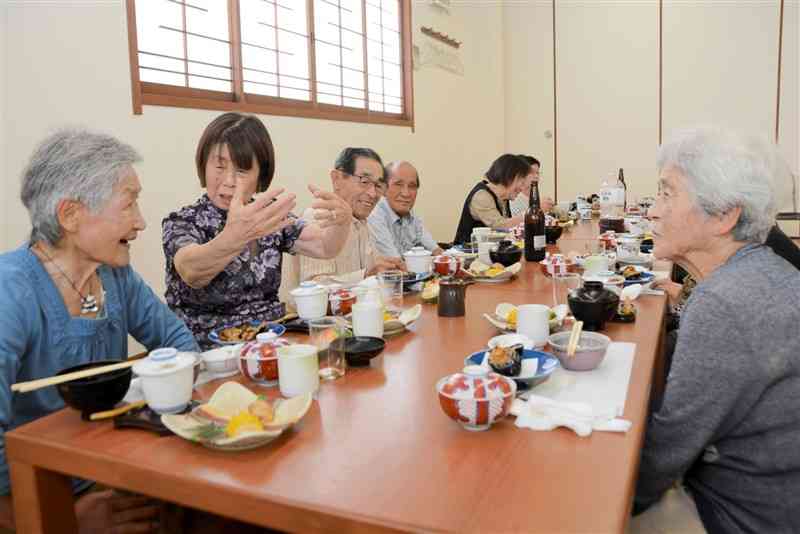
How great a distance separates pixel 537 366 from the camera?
3.85 ft

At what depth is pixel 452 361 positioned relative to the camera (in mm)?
1333

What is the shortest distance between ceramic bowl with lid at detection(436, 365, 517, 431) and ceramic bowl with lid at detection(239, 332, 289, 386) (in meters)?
0.35

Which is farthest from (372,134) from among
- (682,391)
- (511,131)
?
(682,391)

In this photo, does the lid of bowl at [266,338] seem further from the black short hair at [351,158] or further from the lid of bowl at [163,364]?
the black short hair at [351,158]

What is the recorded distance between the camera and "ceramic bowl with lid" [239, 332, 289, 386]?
118cm

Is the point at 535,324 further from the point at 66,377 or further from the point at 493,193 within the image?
the point at 493,193

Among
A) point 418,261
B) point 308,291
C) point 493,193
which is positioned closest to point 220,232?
point 308,291

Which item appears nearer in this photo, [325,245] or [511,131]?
[325,245]

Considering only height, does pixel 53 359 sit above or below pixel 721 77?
below

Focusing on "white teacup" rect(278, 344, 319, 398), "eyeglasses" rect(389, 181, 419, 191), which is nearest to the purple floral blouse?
"white teacup" rect(278, 344, 319, 398)

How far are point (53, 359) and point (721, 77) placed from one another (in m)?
7.31

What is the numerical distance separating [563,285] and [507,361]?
3.27ft

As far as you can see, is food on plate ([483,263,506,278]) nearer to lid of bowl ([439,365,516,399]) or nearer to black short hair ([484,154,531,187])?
lid of bowl ([439,365,516,399])

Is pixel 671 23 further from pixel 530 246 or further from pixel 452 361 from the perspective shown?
pixel 452 361
